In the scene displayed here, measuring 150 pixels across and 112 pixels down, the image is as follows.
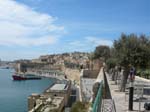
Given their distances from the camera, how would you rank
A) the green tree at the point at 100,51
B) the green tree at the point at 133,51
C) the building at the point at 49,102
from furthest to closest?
the green tree at the point at 100,51
the building at the point at 49,102
the green tree at the point at 133,51

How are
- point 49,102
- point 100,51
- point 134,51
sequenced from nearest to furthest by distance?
1. point 134,51
2. point 49,102
3. point 100,51

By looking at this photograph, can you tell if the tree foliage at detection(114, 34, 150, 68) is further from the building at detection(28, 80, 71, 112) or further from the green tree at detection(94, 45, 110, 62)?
the green tree at detection(94, 45, 110, 62)

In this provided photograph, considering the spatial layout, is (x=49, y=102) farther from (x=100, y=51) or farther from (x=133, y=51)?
(x=100, y=51)

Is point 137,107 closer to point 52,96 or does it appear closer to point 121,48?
point 121,48

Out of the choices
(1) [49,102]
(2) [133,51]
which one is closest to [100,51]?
(1) [49,102]

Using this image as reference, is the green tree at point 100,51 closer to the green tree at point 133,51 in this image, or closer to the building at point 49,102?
the building at point 49,102

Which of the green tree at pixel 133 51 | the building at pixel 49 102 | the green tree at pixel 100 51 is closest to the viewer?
the green tree at pixel 133 51

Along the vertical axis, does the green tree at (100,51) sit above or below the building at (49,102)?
above

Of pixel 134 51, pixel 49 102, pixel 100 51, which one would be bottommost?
pixel 49 102

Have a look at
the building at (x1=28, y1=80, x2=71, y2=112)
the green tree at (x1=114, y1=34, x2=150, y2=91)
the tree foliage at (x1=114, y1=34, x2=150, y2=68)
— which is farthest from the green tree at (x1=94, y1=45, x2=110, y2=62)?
the tree foliage at (x1=114, y1=34, x2=150, y2=68)

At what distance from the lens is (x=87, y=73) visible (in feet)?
162

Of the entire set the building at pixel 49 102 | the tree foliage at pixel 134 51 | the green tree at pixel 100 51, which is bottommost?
the building at pixel 49 102

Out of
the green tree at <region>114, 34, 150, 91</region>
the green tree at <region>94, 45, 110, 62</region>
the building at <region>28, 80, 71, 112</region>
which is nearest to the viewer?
the green tree at <region>114, 34, 150, 91</region>

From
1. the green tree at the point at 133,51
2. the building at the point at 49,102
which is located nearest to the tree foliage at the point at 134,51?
the green tree at the point at 133,51
